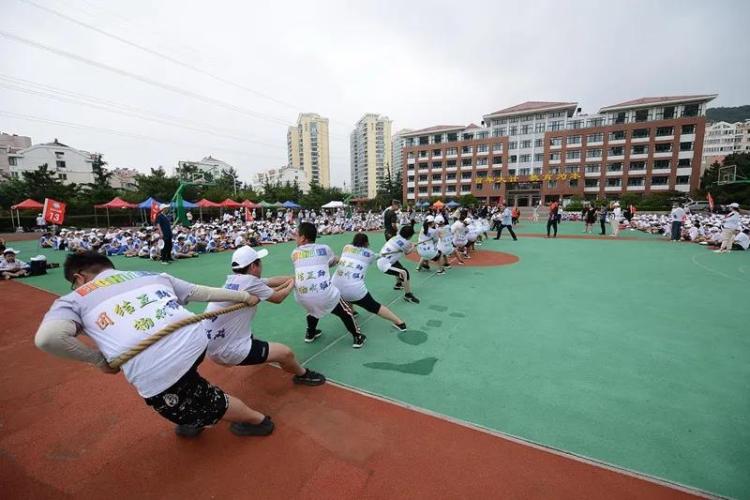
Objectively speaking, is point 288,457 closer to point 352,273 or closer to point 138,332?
point 138,332

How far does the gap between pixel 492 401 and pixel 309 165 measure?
337ft

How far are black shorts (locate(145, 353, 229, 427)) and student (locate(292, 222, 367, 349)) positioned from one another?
64.1 inches

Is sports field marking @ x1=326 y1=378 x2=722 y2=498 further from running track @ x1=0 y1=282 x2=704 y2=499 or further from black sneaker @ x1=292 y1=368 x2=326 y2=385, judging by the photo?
black sneaker @ x1=292 y1=368 x2=326 y2=385

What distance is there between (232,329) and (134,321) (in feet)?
2.88

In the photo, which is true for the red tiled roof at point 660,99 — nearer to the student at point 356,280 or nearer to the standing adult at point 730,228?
the standing adult at point 730,228

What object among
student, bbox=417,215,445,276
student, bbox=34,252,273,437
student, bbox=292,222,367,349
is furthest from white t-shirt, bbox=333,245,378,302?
student, bbox=417,215,445,276

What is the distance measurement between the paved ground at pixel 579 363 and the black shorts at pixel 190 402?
71 centimetres

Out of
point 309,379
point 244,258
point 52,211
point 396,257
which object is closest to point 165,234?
point 52,211

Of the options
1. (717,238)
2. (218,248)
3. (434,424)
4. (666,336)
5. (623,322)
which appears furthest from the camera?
(218,248)

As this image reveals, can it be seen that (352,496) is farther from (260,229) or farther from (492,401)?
(260,229)

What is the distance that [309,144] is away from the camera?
324 ft

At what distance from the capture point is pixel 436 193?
58.1 meters

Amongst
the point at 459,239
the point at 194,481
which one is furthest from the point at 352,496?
the point at 459,239

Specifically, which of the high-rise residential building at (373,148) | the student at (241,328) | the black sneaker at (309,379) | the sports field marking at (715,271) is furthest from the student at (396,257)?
the high-rise residential building at (373,148)
